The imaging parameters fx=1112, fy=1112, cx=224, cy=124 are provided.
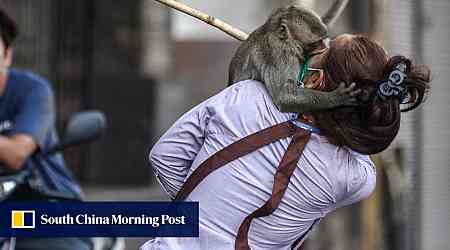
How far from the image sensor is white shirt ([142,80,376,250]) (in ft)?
9.68

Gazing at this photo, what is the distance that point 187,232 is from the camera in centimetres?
299

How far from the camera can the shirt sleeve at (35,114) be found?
15.1 ft

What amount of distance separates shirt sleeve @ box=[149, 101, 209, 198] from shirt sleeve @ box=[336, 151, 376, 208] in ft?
1.30

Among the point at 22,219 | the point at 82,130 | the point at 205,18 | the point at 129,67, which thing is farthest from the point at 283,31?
the point at 129,67

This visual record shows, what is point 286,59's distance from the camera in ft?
9.95

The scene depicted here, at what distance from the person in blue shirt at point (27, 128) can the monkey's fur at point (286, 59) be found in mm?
1512

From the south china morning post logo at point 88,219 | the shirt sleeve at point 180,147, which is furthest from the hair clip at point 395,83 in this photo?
the south china morning post logo at point 88,219

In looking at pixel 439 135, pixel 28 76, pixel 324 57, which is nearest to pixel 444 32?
pixel 439 135

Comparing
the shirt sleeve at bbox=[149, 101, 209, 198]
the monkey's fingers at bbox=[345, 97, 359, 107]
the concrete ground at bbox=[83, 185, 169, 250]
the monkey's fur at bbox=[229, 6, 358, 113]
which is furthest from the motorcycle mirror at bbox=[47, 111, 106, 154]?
the concrete ground at bbox=[83, 185, 169, 250]

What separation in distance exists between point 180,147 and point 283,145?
281 mm

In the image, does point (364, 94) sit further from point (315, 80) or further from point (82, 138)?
point (82, 138)

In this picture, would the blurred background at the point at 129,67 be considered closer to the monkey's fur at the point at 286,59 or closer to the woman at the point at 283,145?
the monkey's fur at the point at 286,59

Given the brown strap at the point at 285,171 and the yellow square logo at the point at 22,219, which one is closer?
the brown strap at the point at 285,171

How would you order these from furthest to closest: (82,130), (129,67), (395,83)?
(129,67), (82,130), (395,83)
